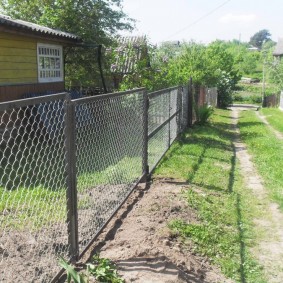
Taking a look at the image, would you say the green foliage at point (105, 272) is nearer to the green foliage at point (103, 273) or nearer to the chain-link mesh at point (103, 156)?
the green foliage at point (103, 273)

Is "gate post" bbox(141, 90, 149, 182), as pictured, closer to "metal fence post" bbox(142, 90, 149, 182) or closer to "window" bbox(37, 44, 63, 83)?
"metal fence post" bbox(142, 90, 149, 182)

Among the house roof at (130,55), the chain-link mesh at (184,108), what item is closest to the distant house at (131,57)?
the house roof at (130,55)

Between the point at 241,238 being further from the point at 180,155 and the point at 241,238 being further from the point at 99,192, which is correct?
the point at 180,155

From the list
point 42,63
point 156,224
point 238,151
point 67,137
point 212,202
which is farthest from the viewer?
point 42,63

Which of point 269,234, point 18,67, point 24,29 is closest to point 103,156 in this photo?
point 269,234

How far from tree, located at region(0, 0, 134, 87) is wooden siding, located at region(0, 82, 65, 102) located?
2317mm

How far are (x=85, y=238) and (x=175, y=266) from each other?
87 cm

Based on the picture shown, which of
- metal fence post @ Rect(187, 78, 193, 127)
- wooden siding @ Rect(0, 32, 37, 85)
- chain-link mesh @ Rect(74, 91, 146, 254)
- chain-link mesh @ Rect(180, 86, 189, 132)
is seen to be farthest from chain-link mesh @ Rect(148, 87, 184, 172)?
wooden siding @ Rect(0, 32, 37, 85)

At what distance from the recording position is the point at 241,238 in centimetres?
438

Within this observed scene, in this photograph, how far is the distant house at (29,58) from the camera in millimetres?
9461

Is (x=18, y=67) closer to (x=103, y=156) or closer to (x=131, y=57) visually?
Answer: (x=131, y=57)

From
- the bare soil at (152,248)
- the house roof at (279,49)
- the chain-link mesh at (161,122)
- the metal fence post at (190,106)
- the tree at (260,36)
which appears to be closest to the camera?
the bare soil at (152,248)

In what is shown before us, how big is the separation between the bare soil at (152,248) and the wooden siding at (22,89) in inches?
222

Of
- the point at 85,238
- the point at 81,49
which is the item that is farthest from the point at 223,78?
the point at 85,238
